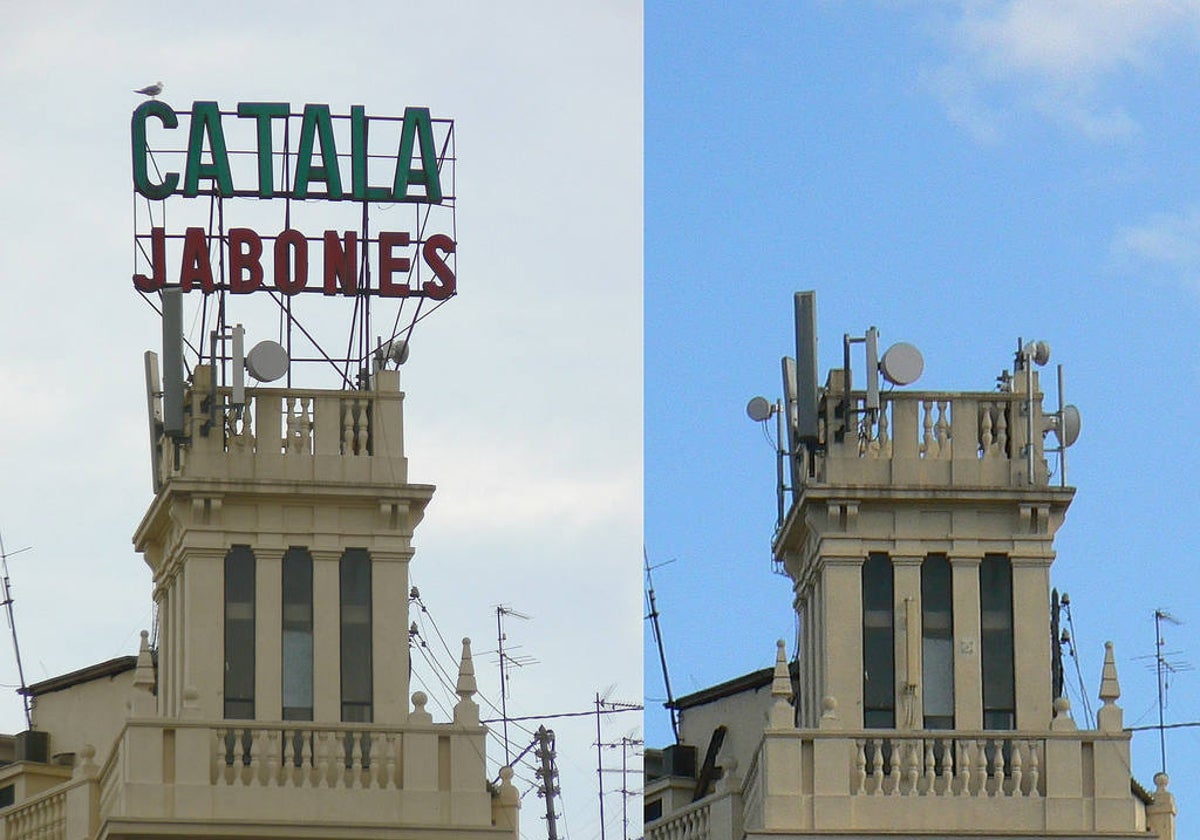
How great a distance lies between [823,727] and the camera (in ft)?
114

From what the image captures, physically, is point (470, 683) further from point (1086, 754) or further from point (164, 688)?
point (1086, 754)

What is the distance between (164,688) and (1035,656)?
9.20 meters

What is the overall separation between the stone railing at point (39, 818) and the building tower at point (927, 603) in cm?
622

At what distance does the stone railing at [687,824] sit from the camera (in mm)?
35875

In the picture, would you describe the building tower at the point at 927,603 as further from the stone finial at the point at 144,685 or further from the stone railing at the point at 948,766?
the stone finial at the point at 144,685

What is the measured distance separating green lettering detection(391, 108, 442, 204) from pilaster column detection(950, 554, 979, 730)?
7943 millimetres

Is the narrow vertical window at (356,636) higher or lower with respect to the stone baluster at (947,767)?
higher

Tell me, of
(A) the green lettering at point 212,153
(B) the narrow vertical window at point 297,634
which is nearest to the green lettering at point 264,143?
(A) the green lettering at point 212,153

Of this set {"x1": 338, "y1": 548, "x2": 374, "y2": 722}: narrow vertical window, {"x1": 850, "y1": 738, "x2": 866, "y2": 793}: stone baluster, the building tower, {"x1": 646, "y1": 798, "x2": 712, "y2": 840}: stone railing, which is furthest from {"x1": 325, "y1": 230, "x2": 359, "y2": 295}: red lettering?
{"x1": 850, "y1": 738, "x2": 866, "y2": 793}: stone baluster

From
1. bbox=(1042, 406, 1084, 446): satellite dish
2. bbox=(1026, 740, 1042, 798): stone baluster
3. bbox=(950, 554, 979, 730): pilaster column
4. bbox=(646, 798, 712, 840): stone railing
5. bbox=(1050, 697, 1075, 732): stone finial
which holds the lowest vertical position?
bbox=(646, 798, 712, 840): stone railing

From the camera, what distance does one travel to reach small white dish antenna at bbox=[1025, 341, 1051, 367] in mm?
36281

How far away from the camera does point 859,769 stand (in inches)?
1353

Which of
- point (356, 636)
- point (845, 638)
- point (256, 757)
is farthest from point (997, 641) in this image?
point (256, 757)

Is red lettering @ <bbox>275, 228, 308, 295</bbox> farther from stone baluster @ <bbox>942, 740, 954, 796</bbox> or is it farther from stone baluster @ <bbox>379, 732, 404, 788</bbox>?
stone baluster @ <bbox>942, 740, 954, 796</bbox>
